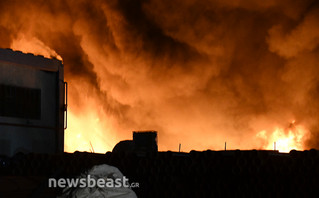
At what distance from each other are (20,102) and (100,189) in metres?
12.8

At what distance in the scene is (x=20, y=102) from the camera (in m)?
21.1

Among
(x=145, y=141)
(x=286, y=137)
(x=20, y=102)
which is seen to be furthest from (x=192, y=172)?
(x=286, y=137)

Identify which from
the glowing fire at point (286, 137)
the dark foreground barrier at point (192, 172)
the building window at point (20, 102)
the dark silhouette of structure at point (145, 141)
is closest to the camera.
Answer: the dark foreground barrier at point (192, 172)

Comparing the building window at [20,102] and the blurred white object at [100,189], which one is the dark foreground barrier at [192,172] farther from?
the building window at [20,102]

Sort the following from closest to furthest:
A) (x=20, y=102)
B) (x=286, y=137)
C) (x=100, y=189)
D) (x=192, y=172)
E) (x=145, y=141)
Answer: (x=100, y=189) < (x=192, y=172) < (x=145, y=141) < (x=20, y=102) < (x=286, y=137)

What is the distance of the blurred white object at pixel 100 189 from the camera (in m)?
9.24

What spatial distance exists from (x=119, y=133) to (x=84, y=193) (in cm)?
3617

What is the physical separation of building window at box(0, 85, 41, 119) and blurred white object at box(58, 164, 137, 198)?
11.5m

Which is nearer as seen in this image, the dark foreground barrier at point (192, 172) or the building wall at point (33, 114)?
the dark foreground barrier at point (192, 172)

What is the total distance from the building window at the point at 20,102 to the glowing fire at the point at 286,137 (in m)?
20.9

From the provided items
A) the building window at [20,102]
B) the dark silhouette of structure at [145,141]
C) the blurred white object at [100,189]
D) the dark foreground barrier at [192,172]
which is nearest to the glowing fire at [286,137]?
the dark silhouette of structure at [145,141]

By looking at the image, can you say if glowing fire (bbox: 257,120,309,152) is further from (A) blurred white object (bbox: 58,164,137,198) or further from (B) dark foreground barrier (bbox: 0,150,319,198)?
(A) blurred white object (bbox: 58,164,137,198)

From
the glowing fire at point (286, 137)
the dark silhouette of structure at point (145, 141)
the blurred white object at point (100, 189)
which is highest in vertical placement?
the glowing fire at point (286, 137)

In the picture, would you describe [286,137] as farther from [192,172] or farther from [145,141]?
[192,172]
